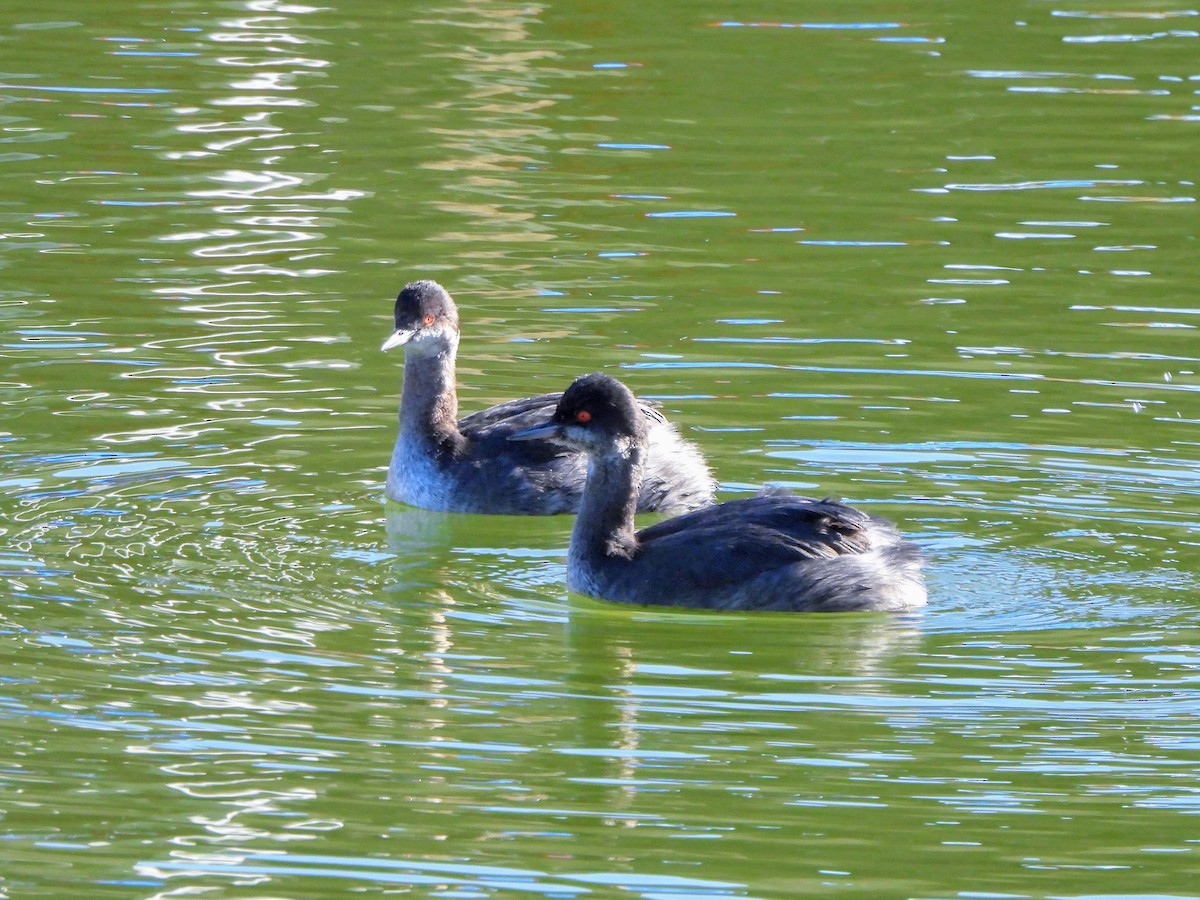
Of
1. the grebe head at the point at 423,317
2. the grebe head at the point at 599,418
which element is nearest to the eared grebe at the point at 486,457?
the grebe head at the point at 423,317

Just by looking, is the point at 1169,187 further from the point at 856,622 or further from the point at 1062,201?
the point at 856,622

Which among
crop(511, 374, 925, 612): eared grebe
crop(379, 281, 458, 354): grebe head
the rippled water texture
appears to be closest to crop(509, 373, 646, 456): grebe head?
crop(511, 374, 925, 612): eared grebe

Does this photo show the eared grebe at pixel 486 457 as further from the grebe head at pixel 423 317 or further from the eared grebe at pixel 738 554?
the eared grebe at pixel 738 554

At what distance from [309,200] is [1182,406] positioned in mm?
6947

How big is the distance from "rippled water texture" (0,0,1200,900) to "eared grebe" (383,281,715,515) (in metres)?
0.22

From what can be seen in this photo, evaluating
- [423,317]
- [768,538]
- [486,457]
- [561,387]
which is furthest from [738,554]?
[561,387]

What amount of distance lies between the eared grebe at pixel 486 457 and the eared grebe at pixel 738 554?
1.03 meters

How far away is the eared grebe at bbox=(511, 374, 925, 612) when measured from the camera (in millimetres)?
9688

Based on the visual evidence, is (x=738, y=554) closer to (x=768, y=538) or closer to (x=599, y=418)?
(x=768, y=538)

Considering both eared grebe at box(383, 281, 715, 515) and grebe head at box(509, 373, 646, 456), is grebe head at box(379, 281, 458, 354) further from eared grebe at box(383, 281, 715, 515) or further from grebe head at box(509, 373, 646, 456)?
grebe head at box(509, 373, 646, 456)

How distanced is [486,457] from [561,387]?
3.44 feet

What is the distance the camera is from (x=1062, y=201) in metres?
16.6

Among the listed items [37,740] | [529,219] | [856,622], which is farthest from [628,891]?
[529,219]

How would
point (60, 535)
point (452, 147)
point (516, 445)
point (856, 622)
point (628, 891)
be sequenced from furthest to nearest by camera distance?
point (452, 147)
point (516, 445)
point (60, 535)
point (856, 622)
point (628, 891)
